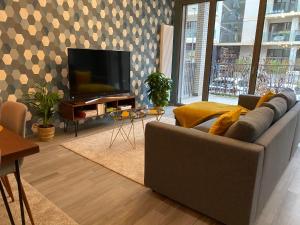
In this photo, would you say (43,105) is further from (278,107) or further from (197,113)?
(278,107)

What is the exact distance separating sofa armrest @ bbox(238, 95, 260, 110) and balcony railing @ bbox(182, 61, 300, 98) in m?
1.22

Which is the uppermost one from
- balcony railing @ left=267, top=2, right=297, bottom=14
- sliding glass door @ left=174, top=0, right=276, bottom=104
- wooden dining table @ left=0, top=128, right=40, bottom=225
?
balcony railing @ left=267, top=2, right=297, bottom=14

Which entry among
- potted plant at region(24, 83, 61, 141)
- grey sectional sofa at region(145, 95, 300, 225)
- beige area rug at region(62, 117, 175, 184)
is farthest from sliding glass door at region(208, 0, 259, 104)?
potted plant at region(24, 83, 61, 141)

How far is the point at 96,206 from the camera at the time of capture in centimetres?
200

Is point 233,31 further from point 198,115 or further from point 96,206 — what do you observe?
point 96,206

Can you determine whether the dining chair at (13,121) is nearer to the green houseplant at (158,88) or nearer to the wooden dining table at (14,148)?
the wooden dining table at (14,148)

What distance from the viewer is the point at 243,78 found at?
497cm

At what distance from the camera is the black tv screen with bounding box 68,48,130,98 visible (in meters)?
3.64

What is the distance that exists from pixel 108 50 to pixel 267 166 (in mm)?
3187

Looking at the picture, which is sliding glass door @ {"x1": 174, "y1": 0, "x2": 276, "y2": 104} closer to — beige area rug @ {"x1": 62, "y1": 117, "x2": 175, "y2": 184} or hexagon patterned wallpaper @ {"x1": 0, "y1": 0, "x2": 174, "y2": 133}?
hexagon patterned wallpaper @ {"x1": 0, "y1": 0, "x2": 174, "y2": 133}

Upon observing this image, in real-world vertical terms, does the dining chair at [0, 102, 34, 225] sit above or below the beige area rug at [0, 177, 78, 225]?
above

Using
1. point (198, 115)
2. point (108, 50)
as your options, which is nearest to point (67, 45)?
point (108, 50)

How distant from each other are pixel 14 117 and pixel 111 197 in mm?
1060

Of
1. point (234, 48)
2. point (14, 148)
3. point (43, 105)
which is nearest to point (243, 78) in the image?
point (234, 48)
